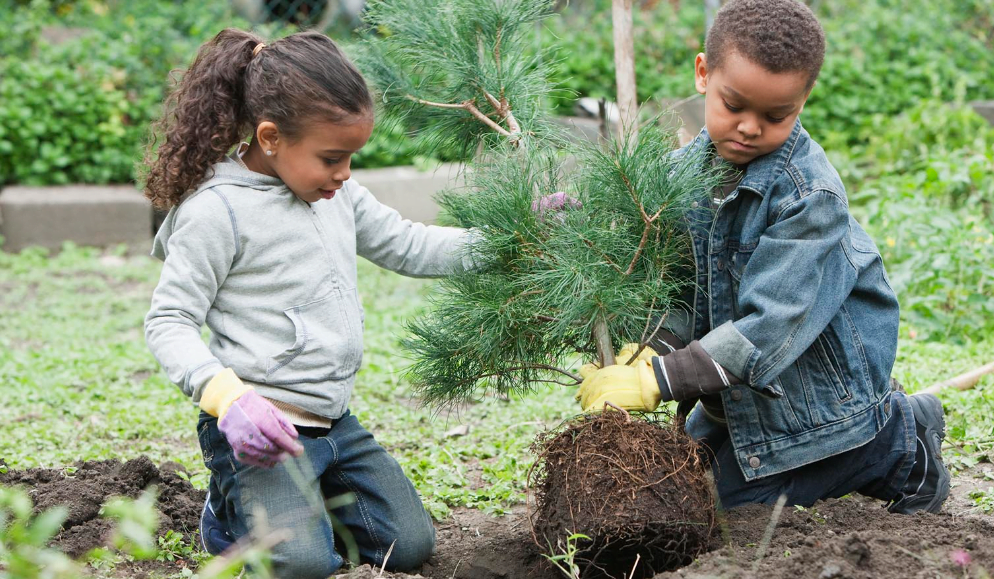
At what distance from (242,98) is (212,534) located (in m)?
1.07

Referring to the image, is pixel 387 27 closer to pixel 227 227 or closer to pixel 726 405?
pixel 227 227

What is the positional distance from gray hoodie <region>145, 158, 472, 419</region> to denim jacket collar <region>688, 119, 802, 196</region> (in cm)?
69

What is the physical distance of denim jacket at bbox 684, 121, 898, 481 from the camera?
2.04 meters

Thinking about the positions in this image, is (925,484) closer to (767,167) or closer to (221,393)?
(767,167)

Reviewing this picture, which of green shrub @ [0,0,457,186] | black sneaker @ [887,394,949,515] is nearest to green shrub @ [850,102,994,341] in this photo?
black sneaker @ [887,394,949,515]

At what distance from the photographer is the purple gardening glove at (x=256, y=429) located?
77.6 inches

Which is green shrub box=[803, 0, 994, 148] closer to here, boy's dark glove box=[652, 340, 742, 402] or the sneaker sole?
the sneaker sole

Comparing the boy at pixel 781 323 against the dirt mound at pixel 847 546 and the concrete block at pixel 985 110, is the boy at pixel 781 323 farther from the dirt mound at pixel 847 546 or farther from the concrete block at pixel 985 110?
the concrete block at pixel 985 110

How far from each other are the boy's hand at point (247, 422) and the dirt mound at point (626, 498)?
23.0 inches

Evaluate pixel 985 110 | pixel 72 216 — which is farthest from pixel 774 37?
pixel 985 110

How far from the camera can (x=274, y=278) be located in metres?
2.28

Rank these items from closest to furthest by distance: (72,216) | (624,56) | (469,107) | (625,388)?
1. (625,388)
2. (469,107)
3. (624,56)
4. (72,216)

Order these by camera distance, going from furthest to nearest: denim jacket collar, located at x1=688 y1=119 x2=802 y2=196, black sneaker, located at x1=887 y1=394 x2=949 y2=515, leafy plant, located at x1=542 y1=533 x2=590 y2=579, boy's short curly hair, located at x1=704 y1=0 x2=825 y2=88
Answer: black sneaker, located at x1=887 y1=394 x2=949 y2=515
denim jacket collar, located at x1=688 y1=119 x2=802 y2=196
boy's short curly hair, located at x1=704 y1=0 x2=825 y2=88
leafy plant, located at x1=542 y1=533 x2=590 y2=579

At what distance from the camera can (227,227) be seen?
87.4 inches
